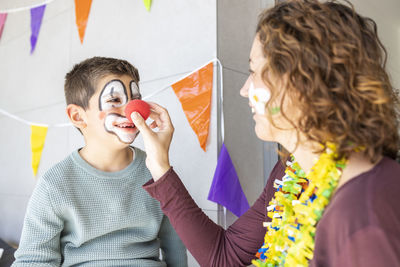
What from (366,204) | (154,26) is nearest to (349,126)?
(366,204)

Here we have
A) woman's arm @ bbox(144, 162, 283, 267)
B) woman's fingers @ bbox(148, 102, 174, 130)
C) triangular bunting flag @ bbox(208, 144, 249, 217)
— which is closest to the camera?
woman's arm @ bbox(144, 162, 283, 267)

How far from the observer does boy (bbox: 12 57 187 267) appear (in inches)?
40.9

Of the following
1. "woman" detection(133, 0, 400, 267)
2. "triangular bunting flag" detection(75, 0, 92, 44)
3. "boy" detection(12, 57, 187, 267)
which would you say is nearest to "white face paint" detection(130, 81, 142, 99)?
"boy" detection(12, 57, 187, 267)

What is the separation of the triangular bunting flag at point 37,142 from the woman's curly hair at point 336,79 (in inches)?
78.0

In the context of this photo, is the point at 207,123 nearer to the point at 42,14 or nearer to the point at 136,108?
the point at 136,108

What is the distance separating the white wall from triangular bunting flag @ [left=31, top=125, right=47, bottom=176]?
5cm

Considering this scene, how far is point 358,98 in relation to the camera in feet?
2.12

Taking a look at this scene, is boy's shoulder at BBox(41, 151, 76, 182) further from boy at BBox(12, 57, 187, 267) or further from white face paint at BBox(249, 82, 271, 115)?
white face paint at BBox(249, 82, 271, 115)

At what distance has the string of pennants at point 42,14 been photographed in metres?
2.11

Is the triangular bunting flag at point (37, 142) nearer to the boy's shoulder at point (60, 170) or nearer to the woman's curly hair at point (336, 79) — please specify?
the boy's shoulder at point (60, 170)

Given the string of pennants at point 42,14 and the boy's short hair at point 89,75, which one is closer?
the boy's short hair at point 89,75

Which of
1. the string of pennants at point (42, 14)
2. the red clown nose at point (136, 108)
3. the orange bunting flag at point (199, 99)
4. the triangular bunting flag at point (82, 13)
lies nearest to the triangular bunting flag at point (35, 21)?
the string of pennants at point (42, 14)

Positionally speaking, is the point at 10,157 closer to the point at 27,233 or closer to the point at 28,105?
the point at 28,105

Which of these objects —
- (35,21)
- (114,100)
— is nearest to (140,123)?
(114,100)
